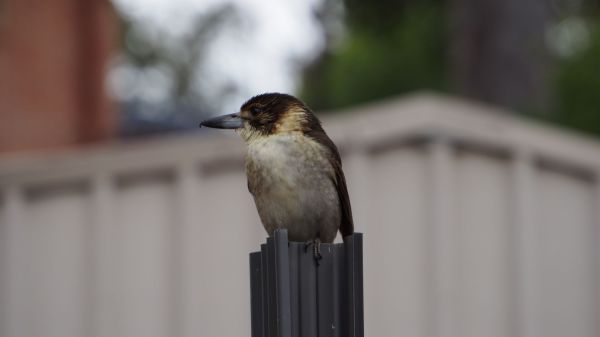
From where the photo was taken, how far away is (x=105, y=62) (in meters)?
14.7

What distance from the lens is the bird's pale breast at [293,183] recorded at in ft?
12.7

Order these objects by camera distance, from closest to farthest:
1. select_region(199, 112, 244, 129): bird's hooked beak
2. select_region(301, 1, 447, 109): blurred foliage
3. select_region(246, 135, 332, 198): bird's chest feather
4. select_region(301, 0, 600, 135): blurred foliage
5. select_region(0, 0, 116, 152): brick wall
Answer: select_region(199, 112, 244, 129): bird's hooked beak
select_region(246, 135, 332, 198): bird's chest feather
select_region(0, 0, 116, 152): brick wall
select_region(301, 0, 600, 135): blurred foliage
select_region(301, 1, 447, 109): blurred foliage

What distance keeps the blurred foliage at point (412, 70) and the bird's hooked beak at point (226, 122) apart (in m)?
14.6

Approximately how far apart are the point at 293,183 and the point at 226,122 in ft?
1.24

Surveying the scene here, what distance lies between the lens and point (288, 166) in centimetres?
386

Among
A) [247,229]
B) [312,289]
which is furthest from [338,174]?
[247,229]

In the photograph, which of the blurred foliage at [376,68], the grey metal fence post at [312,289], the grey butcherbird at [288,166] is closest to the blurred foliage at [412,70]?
the blurred foliage at [376,68]

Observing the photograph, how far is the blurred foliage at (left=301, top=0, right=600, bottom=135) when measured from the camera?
23281mm

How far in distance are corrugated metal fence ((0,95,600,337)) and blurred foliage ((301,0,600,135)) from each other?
1158 centimetres

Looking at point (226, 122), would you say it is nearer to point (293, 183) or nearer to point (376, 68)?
point (293, 183)

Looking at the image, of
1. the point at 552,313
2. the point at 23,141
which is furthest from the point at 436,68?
the point at 552,313

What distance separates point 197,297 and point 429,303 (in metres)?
1.48

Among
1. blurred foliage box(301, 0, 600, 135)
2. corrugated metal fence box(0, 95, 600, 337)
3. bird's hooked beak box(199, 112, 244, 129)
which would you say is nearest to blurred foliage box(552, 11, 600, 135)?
blurred foliage box(301, 0, 600, 135)

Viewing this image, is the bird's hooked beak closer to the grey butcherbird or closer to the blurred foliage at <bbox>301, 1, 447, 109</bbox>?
the grey butcherbird
